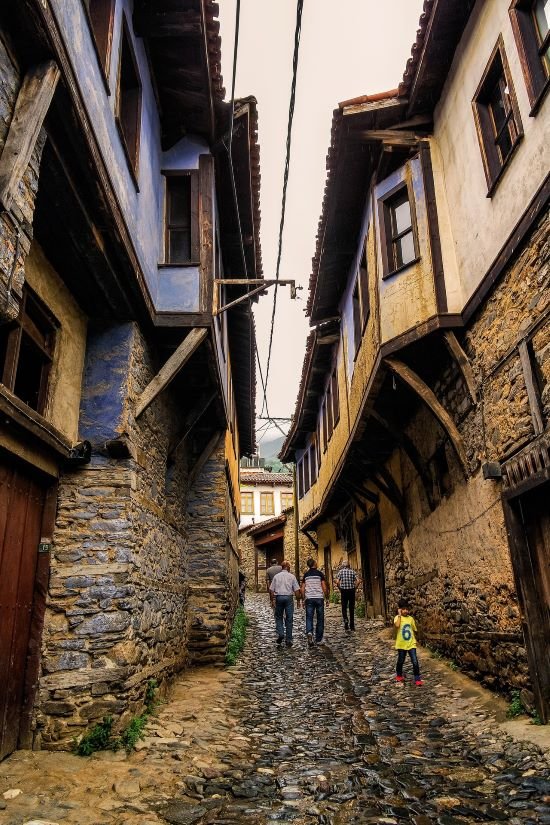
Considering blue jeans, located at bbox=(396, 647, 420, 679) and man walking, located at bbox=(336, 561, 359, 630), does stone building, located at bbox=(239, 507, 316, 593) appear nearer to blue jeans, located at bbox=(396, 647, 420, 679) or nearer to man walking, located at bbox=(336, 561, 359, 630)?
man walking, located at bbox=(336, 561, 359, 630)

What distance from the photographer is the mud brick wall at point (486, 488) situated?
4.76 metres

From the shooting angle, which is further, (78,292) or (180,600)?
(180,600)

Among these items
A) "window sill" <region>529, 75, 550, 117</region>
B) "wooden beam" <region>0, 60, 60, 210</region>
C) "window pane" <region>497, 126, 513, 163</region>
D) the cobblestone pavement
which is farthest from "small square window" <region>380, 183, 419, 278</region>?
the cobblestone pavement

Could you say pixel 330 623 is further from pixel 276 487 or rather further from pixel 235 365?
pixel 276 487

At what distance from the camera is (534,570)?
495 centimetres

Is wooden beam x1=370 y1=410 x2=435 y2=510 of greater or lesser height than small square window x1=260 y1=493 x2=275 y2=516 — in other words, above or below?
below

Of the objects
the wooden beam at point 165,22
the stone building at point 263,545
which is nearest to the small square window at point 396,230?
the wooden beam at point 165,22

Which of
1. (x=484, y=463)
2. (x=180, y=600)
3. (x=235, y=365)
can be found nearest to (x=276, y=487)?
(x=235, y=365)

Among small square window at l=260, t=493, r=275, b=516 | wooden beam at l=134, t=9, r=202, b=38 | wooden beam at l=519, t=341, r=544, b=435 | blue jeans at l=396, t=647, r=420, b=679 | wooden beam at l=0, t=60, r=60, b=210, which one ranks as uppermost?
small square window at l=260, t=493, r=275, b=516

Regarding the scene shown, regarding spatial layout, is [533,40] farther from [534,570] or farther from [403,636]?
[403,636]

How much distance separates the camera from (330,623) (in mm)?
12711

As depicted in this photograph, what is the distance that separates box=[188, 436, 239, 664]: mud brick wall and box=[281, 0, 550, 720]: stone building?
2525 mm

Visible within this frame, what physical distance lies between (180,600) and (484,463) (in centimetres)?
449

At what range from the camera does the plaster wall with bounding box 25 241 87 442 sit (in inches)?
176
